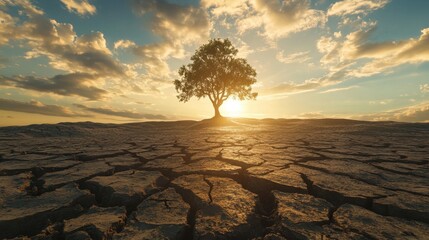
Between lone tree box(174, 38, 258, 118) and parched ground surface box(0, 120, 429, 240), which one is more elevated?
lone tree box(174, 38, 258, 118)

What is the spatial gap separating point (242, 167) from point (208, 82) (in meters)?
16.1

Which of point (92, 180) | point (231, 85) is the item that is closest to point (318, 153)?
point (92, 180)

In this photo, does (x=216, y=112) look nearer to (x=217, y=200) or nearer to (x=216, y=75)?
(x=216, y=75)

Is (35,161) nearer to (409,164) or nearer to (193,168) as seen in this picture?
(193,168)

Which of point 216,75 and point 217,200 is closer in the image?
point 217,200

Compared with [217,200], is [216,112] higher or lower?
higher

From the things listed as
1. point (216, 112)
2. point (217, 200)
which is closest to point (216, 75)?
point (216, 112)

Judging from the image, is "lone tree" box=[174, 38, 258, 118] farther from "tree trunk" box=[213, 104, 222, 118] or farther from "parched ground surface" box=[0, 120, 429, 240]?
"parched ground surface" box=[0, 120, 429, 240]

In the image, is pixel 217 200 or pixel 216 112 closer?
pixel 217 200

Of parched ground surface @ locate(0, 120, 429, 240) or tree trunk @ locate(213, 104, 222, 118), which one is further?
tree trunk @ locate(213, 104, 222, 118)

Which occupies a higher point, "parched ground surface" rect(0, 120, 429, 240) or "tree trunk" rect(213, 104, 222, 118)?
"tree trunk" rect(213, 104, 222, 118)

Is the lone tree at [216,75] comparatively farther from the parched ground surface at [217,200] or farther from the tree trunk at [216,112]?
the parched ground surface at [217,200]

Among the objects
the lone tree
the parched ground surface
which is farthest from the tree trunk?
the parched ground surface

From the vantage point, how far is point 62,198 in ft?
5.99
